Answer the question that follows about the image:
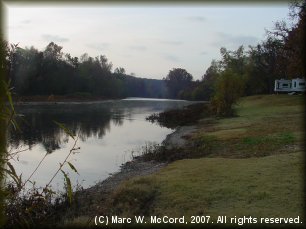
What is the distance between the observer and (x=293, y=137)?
1812 cm

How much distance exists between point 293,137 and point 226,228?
12.5 m

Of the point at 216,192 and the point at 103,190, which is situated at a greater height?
the point at 216,192

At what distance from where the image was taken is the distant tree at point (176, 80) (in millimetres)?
163375

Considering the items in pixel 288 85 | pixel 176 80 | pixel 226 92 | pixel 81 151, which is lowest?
pixel 81 151

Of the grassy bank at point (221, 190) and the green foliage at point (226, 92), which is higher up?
the green foliage at point (226, 92)

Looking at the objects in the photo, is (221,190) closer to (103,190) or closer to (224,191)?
(224,191)

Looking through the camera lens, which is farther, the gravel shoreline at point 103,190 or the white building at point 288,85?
the white building at point 288,85

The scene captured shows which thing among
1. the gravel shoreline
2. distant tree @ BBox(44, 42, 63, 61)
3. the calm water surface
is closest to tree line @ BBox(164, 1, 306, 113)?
the calm water surface

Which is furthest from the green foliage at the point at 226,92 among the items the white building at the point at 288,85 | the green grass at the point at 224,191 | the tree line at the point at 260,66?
the green grass at the point at 224,191

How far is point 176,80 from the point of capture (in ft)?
538

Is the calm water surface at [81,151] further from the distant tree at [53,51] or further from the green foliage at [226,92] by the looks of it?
the distant tree at [53,51]

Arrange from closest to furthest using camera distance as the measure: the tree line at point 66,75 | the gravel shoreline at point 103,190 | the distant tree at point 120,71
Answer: the gravel shoreline at point 103,190 → the tree line at point 66,75 → the distant tree at point 120,71

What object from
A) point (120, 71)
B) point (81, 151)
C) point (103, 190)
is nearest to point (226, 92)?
point (81, 151)

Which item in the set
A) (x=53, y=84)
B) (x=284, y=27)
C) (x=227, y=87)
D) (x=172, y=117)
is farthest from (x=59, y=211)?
(x=53, y=84)
